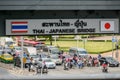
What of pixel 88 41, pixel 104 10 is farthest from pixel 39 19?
pixel 88 41

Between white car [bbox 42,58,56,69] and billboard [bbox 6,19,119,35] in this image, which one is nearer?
billboard [bbox 6,19,119,35]

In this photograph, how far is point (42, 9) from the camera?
11.0 m

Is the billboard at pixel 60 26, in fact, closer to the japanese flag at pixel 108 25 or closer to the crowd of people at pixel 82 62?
the japanese flag at pixel 108 25

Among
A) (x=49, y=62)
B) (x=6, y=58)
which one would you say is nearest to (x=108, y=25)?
(x=49, y=62)

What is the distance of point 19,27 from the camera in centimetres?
1130

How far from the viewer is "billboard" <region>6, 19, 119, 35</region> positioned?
442 inches

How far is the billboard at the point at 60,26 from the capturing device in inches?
442

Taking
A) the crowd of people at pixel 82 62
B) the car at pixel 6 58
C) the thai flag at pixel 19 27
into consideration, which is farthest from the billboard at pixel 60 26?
the car at pixel 6 58

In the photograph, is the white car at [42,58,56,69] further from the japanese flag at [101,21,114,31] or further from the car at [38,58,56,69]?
the japanese flag at [101,21,114,31]

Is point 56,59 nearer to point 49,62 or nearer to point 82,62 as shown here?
point 49,62

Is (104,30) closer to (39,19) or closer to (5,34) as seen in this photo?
(39,19)

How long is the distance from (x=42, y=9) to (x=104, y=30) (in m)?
2.16

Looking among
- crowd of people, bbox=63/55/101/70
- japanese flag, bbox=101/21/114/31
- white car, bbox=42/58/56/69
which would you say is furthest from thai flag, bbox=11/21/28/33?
white car, bbox=42/58/56/69

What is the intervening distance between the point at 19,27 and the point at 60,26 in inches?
50.8
